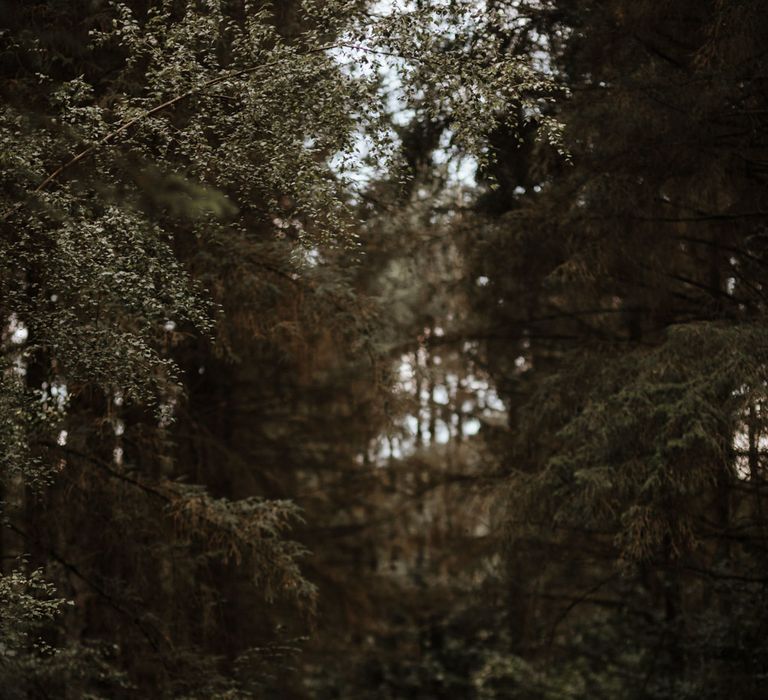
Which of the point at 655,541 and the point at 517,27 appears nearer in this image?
the point at 655,541

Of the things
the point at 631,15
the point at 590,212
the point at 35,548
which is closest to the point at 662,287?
the point at 590,212

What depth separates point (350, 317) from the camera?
8.05 metres

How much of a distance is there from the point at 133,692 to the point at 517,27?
21.9 feet

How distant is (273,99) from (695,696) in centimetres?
679

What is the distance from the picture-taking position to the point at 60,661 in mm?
Result: 6227

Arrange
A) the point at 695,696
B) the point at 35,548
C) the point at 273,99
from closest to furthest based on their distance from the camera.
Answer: the point at 273,99 → the point at 35,548 → the point at 695,696

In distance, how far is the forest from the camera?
18.5 feet

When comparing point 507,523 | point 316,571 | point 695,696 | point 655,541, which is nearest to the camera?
point 655,541

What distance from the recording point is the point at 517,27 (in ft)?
27.1

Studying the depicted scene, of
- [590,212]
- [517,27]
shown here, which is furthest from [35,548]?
[517,27]

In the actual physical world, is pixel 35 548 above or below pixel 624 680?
above

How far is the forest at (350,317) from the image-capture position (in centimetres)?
563

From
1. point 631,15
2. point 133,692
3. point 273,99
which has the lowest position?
point 133,692

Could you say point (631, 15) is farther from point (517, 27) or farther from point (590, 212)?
point (590, 212)
